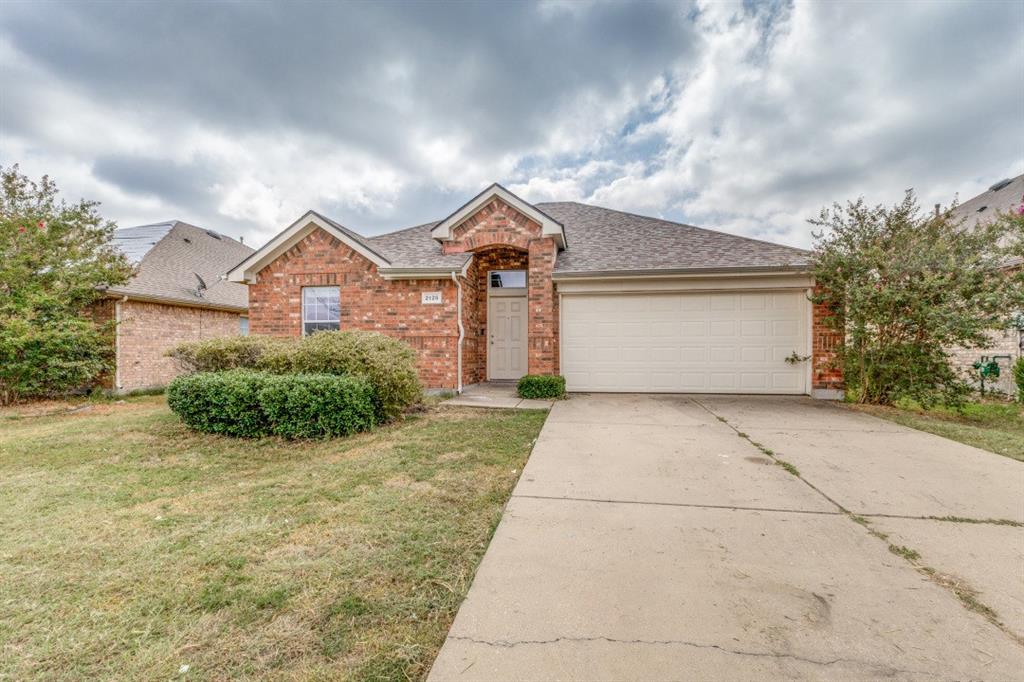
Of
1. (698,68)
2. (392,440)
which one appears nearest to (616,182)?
(698,68)

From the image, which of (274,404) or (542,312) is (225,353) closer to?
(274,404)

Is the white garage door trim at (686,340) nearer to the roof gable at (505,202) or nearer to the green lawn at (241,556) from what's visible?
the roof gable at (505,202)

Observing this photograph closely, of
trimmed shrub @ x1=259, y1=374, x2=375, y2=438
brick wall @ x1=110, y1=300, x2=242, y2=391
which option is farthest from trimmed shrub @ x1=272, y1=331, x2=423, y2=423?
brick wall @ x1=110, y1=300, x2=242, y2=391

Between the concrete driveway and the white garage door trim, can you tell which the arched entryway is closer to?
the white garage door trim

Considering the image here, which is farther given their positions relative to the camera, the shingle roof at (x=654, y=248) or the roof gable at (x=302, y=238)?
the roof gable at (x=302, y=238)

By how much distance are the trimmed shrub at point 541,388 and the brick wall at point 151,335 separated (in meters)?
8.31

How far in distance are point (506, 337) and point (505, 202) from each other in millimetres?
3391

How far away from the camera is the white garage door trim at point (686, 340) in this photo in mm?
8469

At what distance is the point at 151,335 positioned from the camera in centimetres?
1053

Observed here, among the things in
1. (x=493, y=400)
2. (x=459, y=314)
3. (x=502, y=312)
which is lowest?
(x=493, y=400)

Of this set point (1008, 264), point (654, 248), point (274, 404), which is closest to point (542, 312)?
point (654, 248)

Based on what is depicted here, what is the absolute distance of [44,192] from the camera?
29.0 feet

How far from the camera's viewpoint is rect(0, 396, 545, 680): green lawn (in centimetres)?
167

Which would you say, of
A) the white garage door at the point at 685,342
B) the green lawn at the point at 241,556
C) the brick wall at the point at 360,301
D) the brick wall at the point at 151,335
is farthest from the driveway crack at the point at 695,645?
the brick wall at the point at 151,335
